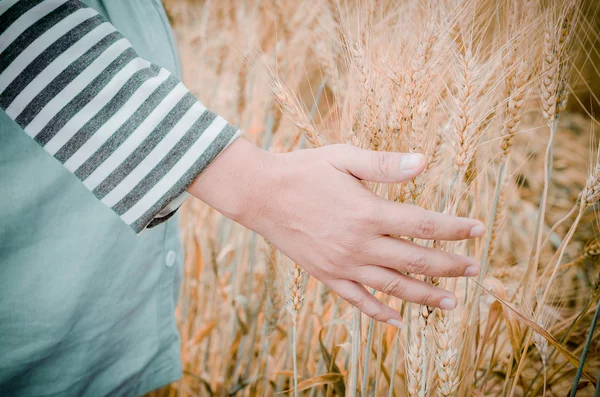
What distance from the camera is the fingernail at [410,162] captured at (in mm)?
398

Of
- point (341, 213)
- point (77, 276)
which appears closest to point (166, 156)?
point (341, 213)

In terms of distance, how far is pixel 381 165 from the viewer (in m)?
0.40

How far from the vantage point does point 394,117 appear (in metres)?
0.48

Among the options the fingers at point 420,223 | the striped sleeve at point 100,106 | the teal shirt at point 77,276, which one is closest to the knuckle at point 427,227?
the fingers at point 420,223

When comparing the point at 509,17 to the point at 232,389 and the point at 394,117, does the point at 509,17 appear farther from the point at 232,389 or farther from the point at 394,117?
the point at 232,389

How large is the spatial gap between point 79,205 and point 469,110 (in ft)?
1.86

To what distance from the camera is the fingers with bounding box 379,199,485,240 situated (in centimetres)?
41

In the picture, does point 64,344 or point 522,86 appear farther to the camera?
point 64,344

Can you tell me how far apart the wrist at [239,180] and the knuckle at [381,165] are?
11 cm

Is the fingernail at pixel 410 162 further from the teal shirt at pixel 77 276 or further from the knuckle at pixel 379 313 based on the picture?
the teal shirt at pixel 77 276

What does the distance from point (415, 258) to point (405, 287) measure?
0.15 ft

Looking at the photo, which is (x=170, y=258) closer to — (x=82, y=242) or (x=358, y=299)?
(x=82, y=242)

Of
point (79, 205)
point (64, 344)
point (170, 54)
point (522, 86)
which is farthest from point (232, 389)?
point (522, 86)

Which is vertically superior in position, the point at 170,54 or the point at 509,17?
the point at 509,17
